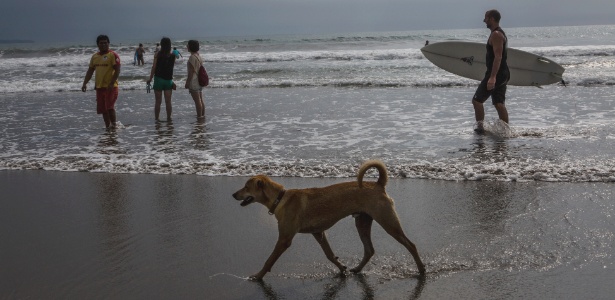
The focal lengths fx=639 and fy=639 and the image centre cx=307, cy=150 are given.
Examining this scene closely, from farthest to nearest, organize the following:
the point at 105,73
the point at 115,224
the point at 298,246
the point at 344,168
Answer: the point at 105,73
the point at 344,168
the point at 115,224
the point at 298,246

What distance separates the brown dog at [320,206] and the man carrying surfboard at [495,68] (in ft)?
18.4

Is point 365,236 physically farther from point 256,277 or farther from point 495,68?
point 495,68

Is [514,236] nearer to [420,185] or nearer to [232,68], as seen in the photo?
[420,185]

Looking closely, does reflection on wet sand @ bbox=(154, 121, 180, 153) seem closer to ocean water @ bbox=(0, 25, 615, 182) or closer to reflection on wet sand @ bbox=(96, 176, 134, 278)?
ocean water @ bbox=(0, 25, 615, 182)

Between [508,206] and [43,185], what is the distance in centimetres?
535

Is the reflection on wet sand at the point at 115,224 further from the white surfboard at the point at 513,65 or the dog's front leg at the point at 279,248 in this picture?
the white surfboard at the point at 513,65

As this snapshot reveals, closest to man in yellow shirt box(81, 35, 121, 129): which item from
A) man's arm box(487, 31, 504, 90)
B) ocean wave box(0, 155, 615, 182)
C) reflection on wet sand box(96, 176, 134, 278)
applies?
ocean wave box(0, 155, 615, 182)

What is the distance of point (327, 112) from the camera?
1359 cm

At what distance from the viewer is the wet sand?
4.32 m

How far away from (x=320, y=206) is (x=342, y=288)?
0.58m

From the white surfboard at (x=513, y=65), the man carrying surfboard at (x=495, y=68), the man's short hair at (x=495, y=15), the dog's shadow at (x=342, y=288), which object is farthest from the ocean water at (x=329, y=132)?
the dog's shadow at (x=342, y=288)

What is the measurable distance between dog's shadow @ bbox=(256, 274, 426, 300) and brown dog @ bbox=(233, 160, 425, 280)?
123mm

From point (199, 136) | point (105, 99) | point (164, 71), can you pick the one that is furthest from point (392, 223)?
point (164, 71)

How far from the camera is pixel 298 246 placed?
5215 millimetres
